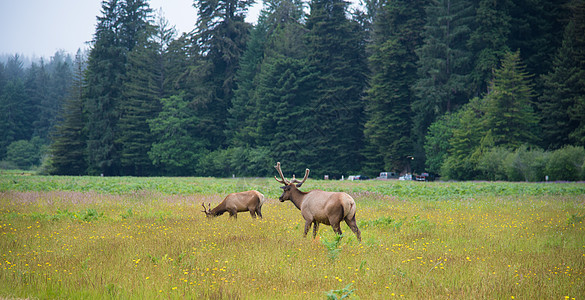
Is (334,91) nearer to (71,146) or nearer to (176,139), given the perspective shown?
(176,139)

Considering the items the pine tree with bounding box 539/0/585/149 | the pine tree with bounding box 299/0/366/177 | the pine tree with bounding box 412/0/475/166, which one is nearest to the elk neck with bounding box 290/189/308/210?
the pine tree with bounding box 539/0/585/149

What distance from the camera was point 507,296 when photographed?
6535 mm

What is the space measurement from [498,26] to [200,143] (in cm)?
3809

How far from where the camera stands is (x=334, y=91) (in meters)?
52.9

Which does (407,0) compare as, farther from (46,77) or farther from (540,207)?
(46,77)

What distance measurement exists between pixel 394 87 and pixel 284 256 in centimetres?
4311

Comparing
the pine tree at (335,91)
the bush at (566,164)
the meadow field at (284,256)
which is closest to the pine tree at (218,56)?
the pine tree at (335,91)

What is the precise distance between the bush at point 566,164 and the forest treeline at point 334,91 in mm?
529

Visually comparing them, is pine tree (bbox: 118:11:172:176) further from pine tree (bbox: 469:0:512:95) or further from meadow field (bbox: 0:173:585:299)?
meadow field (bbox: 0:173:585:299)

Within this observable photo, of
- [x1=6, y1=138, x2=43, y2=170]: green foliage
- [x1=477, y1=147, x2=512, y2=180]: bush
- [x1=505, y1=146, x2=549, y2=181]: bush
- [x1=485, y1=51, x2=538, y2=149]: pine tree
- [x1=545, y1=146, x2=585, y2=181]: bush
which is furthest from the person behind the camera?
[x1=6, y1=138, x2=43, y2=170]: green foliage

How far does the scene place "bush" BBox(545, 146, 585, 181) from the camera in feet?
106

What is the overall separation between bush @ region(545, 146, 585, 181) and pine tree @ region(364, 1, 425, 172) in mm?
16290

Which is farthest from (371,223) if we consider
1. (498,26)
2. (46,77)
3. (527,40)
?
(46,77)

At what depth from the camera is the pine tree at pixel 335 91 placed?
5312 centimetres
